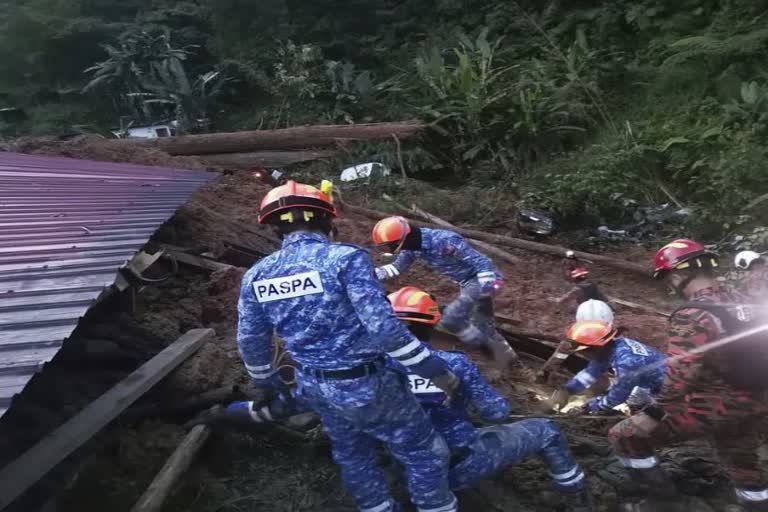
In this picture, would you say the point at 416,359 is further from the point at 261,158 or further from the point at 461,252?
the point at 261,158

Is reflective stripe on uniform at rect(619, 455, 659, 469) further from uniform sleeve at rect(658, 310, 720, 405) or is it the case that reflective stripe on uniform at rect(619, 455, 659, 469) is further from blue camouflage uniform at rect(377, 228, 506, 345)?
blue camouflage uniform at rect(377, 228, 506, 345)

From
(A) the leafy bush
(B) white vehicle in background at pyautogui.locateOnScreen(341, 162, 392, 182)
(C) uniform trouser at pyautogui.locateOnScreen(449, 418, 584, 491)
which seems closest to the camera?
(C) uniform trouser at pyautogui.locateOnScreen(449, 418, 584, 491)

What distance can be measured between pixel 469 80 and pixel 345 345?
10968 millimetres

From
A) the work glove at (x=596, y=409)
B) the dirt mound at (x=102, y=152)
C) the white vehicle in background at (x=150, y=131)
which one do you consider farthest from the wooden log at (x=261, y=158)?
the work glove at (x=596, y=409)

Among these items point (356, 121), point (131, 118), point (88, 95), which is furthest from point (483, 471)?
point (88, 95)

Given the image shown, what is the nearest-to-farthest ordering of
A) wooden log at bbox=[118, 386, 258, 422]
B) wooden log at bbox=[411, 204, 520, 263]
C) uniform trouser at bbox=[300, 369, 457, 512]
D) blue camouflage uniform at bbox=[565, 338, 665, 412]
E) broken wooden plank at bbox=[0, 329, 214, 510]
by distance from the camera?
broken wooden plank at bbox=[0, 329, 214, 510] → uniform trouser at bbox=[300, 369, 457, 512] → blue camouflage uniform at bbox=[565, 338, 665, 412] → wooden log at bbox=[118, 386, 258, 422] → wooden log at bbox=[411, 204, 520, 263]

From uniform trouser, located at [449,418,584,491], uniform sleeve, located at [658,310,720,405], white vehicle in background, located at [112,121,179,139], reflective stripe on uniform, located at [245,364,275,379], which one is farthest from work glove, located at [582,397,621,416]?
white vehicle in background, located at [112,121,179,139]

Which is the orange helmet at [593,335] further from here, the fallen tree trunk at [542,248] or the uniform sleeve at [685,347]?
the fallen tree trunk at [542,248]

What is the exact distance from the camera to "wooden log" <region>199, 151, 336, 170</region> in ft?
44.2

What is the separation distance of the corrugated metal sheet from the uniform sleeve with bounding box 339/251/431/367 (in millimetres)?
1257

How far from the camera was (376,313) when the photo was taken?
333cm

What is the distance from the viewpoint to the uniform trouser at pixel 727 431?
372cm

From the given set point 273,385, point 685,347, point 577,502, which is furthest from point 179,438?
point 685,347

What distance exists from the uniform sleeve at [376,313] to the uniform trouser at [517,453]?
92 cm
